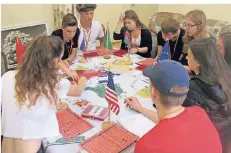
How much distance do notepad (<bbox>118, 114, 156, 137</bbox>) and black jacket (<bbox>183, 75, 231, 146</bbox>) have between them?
226 mm

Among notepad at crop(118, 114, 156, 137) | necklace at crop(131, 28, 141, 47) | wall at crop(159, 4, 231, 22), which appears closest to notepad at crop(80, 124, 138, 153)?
notepad at crop(118, 114, 156, 137)

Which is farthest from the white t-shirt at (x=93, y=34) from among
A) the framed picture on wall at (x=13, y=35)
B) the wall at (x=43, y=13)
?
the wall at (x=43, y=13)

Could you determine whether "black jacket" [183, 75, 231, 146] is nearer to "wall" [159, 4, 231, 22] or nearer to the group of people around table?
the group of people around table

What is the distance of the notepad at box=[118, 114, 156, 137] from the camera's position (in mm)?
1345

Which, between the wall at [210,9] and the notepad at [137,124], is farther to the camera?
the wall at [210,9]

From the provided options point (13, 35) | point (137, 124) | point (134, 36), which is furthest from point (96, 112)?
point (13, 35)

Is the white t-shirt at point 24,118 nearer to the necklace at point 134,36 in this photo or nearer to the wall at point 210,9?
the necklace at point 134,36

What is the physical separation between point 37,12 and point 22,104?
2445mm

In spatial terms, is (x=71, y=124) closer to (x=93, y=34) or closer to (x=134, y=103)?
(x=134, y=103)

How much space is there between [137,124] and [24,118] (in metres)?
0.57

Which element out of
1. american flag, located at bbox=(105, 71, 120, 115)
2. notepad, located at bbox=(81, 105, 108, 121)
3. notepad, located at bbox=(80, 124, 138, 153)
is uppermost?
american flag, located at bbox=(105, 71, 120, 115)

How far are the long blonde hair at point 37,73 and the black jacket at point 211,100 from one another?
0.69 metres

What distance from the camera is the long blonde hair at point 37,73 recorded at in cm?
118

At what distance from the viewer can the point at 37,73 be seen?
122 cm
